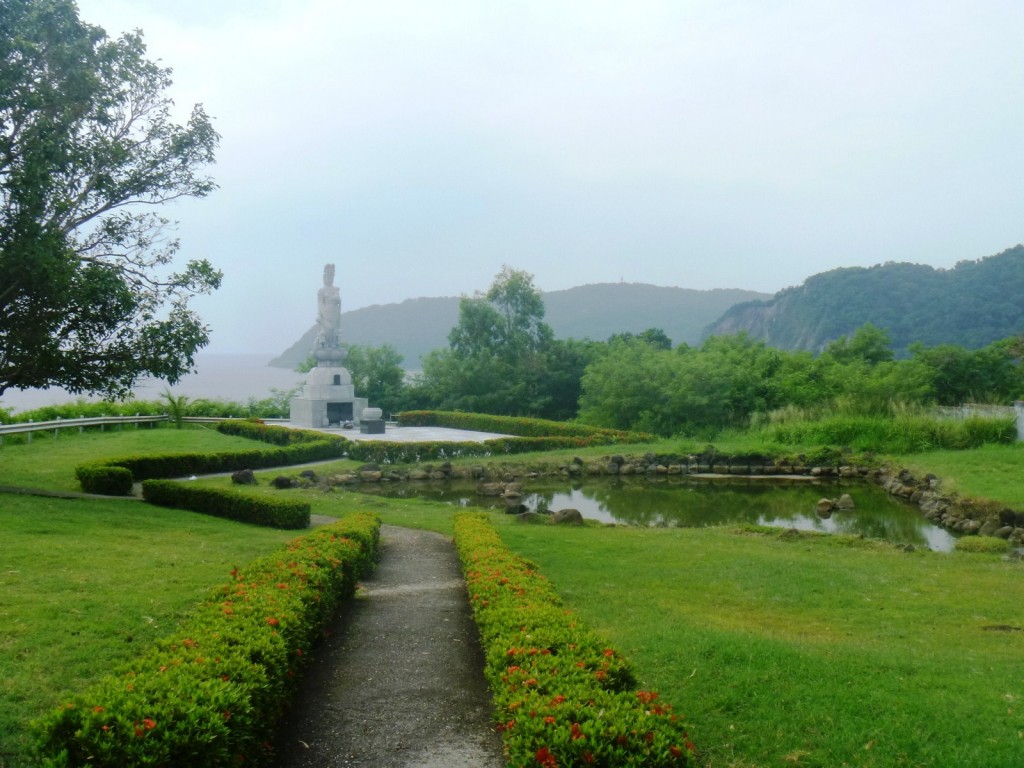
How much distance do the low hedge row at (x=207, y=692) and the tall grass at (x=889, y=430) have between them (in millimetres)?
20880

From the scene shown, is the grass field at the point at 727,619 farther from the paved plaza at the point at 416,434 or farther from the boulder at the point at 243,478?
the paved plaza at the point at 416,434

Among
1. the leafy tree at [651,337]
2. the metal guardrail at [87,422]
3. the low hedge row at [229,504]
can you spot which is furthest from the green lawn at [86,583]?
the leafy tree at [651,337]

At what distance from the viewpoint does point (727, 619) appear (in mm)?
7430

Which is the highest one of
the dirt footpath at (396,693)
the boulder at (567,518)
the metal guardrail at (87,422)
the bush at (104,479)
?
the metal guardrail at (87,422)

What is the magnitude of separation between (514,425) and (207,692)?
24.7m

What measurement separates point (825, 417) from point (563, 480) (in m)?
9.89

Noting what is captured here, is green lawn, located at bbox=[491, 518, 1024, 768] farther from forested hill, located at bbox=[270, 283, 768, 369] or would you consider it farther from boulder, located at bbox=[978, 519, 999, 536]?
forested hill, located at bbox=[270, 283, 768, 369]

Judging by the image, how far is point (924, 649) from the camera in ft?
21.0

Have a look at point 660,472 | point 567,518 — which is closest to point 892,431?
point 660,472

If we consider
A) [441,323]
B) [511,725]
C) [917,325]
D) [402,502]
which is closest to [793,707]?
[511,725]

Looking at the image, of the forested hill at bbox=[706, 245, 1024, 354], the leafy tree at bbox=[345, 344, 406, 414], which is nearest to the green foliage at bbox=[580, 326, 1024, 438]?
the leafy tree at bbox=[345, 344, 406, 414]

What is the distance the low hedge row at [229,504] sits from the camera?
39.8 feet

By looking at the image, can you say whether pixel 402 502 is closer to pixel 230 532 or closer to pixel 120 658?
pixel 230 532

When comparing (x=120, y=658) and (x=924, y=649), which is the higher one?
(x=120, y=658)
